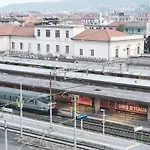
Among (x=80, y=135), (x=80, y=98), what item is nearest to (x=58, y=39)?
(x=80, y=98)

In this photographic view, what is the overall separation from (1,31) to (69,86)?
25519mm

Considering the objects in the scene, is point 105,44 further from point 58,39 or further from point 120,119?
point 120,119

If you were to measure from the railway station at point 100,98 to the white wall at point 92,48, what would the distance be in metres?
14.2

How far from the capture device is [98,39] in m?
41.5

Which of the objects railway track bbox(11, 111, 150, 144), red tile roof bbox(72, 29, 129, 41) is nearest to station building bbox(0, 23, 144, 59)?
red tile roof bbox(72, 29, 129, 41)

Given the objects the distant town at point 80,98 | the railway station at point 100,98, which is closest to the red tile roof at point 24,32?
the distant town at point 80,98

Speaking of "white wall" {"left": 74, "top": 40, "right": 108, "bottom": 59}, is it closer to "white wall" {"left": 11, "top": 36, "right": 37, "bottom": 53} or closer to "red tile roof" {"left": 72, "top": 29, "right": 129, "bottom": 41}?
"red tile roof" {"left": 72, "top": 29, "right": 129, "bottom": 41}

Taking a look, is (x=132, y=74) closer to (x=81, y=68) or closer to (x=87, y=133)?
(x=81, y=68)

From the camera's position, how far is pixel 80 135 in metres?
19.4

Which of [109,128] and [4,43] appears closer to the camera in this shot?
[109,128]

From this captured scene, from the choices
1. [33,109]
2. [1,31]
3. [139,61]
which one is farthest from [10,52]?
[33,109]

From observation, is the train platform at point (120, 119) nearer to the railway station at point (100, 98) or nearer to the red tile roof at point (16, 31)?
the railway station at point (100, 98)

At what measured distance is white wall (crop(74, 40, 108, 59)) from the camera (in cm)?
4144

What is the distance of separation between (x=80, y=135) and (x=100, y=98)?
207 inches
